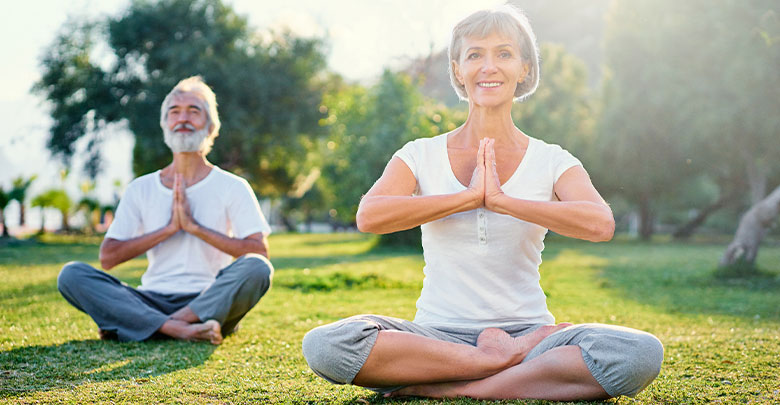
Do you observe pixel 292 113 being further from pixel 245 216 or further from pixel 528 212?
pixel 528 212

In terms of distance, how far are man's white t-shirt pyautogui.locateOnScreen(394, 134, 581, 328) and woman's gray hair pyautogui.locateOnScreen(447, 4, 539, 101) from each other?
1.30 feet

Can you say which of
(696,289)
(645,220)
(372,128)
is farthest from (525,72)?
(645,220)

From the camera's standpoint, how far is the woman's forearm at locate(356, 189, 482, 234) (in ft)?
9.31

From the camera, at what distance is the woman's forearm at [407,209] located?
2.84 m

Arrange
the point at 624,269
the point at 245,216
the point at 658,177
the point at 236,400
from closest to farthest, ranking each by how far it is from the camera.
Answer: the point at 236,400 → the point at 245,216 → the point at 624,269 → the point at 658,177

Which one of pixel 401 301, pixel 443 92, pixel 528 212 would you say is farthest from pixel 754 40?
pixel 443 92

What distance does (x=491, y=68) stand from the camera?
10.0 feet

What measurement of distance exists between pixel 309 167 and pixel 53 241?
858cm

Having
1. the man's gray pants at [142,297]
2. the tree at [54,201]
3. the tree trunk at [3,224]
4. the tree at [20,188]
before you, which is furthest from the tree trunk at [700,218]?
the man's gray pants at [142,297]

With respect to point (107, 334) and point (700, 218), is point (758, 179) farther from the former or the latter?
point (107, 334)

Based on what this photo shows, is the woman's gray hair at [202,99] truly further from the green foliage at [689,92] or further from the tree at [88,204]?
the tree at [88,204]

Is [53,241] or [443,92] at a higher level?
[443,92]

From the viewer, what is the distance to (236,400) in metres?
3.12

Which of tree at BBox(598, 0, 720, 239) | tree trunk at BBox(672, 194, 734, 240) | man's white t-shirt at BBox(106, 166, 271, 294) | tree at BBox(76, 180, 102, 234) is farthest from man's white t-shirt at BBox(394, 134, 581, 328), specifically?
tree trunk at BBox(672, 194, 734, 240)
